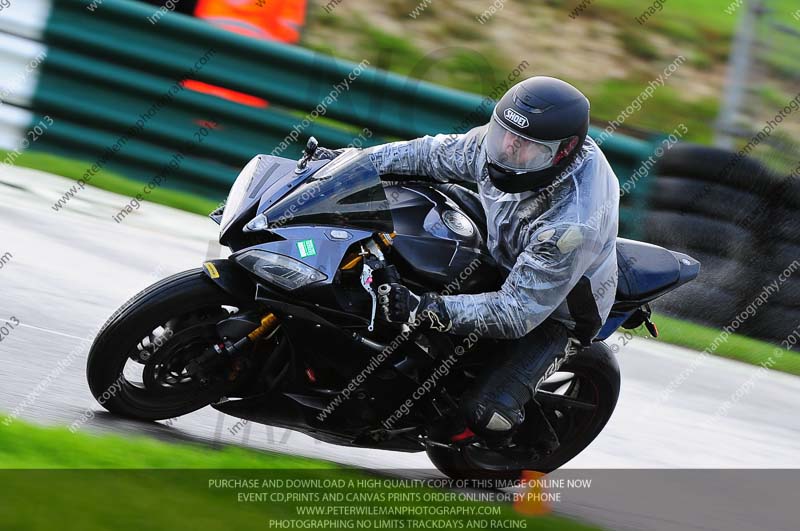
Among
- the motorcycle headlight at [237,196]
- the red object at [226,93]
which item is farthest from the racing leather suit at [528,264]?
the red object at [226,93]

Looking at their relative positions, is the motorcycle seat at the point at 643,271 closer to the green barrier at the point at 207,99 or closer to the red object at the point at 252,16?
the green barrier at the point at 207,99

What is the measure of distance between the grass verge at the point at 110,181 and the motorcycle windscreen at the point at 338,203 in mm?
4778

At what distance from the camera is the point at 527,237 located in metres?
4.50

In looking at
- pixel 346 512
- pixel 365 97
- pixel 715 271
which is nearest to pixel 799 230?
pixel 715 271

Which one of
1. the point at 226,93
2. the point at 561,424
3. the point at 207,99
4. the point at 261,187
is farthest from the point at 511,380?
the point at 226,93

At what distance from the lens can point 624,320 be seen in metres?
5.07

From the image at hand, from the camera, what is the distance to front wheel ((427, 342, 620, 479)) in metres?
5.22

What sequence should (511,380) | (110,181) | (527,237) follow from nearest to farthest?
(527,237), (511,380), (110,181)

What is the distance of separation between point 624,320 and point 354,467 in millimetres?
1413

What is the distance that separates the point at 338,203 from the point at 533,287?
0.84 metres

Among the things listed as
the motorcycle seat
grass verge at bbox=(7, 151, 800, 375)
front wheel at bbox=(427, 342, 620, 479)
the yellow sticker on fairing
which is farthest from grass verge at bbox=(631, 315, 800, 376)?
the yellow sticker on fairing

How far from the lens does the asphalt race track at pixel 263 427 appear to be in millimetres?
5180

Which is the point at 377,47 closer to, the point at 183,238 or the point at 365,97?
the point at 365,97

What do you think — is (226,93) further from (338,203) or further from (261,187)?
(338,203)
